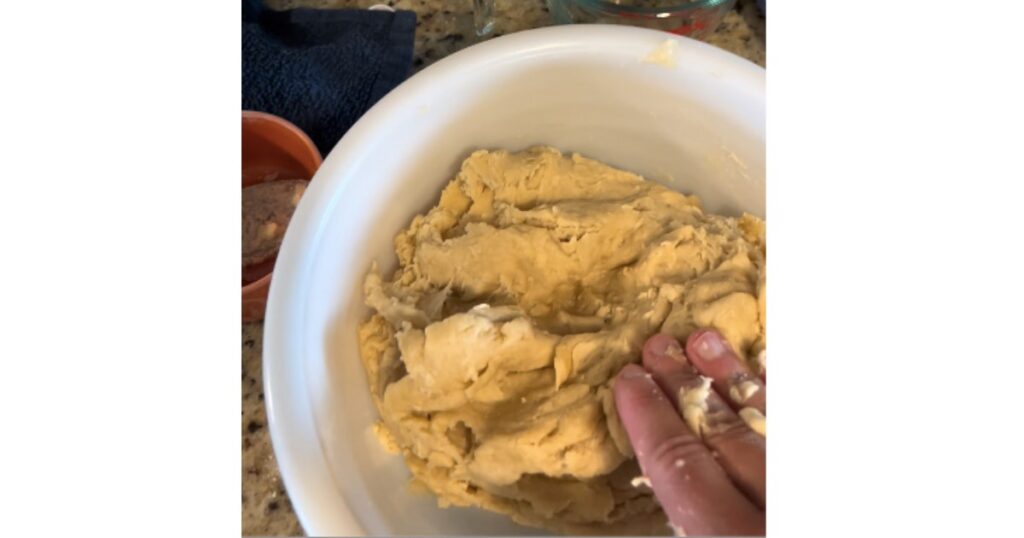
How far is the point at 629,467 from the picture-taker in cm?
59

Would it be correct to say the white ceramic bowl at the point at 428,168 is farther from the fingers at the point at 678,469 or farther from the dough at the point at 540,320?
the fingers at the point at 678,469

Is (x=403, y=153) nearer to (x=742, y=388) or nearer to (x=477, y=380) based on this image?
(x=477, y=380)

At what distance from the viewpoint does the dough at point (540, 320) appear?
577 mm

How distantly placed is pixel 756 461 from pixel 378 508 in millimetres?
287

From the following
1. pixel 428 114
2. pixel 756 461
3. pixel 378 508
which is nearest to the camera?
pixel 756 461

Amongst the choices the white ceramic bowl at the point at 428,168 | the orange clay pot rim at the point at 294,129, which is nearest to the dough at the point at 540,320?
the white ceramic bowl at the point at 428,168

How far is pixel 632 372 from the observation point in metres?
0.54

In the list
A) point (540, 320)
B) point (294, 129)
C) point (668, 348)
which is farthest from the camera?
point (294, 129)

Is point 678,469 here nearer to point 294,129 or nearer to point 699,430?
point 699,430

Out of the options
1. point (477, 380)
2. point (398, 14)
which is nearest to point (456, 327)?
point (477, 380)

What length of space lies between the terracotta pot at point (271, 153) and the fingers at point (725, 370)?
428 millimetres

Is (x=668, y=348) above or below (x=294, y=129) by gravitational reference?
below

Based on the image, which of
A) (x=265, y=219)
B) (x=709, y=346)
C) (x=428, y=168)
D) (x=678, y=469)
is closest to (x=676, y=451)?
(x=678, y=469)

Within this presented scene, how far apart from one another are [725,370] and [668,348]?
48 mm
